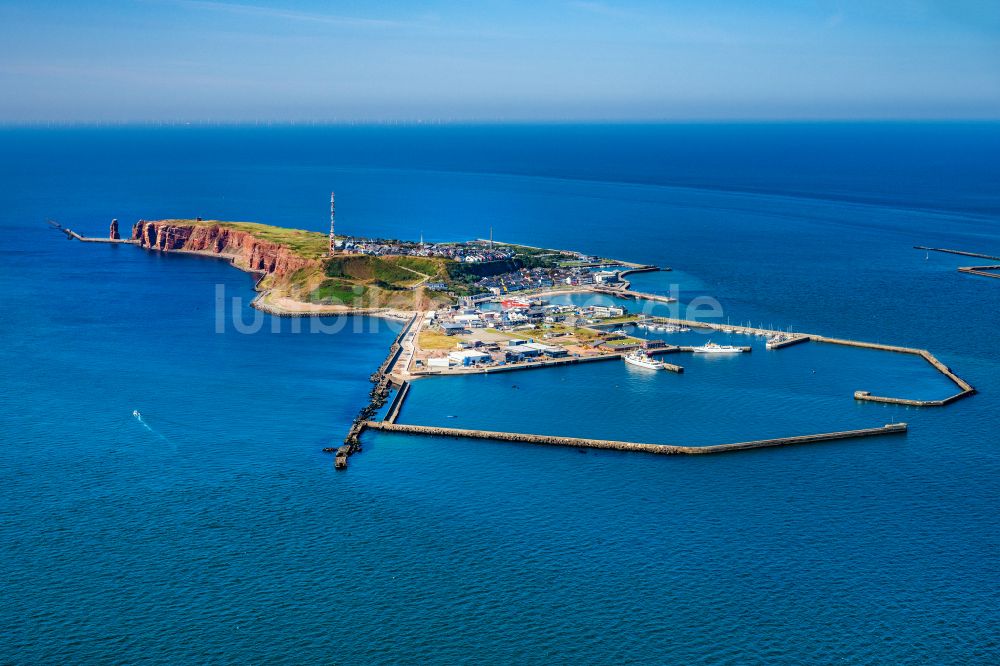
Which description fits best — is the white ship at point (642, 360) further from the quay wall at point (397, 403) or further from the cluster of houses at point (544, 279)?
the cluster of houses at point (544, 279)

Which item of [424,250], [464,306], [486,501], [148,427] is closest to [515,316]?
[464,306]

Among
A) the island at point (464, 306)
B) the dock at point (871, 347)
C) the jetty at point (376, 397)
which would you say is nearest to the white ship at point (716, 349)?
the island at point (464, 306)

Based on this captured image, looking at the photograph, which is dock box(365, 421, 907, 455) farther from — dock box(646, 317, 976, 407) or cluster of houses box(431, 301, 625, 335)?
cluster of houses box(431, 301, 625, 335)

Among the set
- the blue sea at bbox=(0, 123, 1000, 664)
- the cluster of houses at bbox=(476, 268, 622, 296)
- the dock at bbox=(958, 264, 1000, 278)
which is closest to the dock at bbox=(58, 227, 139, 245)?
the blue sea at bbox=(0, 123, 1000, 664)

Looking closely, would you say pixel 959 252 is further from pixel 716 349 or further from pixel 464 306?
pixel 464 306

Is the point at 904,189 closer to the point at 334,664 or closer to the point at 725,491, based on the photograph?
the point at 725,491

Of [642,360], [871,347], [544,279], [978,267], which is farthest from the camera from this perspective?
[978,267]

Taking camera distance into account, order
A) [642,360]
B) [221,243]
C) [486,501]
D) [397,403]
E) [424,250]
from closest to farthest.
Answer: [486,501] < [397,403] < [642,360] < [424,250] < [221,243]
